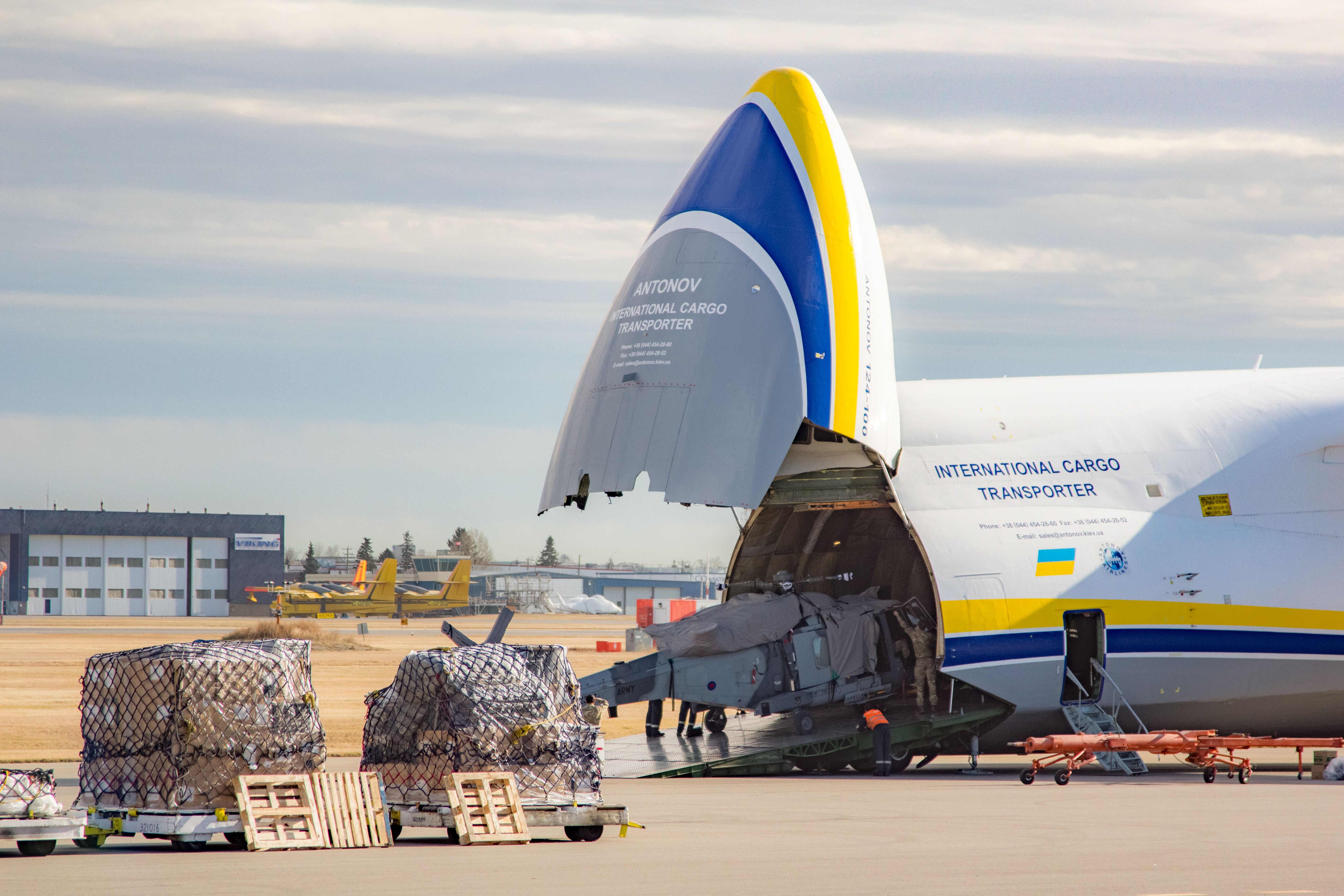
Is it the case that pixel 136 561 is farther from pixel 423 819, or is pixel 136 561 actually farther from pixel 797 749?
pixel 423 819

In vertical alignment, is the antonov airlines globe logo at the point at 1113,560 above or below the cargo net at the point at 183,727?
above

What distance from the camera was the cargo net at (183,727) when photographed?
14.7 m

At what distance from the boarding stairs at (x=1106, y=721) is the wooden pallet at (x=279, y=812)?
11996 mm

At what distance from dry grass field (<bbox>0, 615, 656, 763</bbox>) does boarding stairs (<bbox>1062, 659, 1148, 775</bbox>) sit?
996cm

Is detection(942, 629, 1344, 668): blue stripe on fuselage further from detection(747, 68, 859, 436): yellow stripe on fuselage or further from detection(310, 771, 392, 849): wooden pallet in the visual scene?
detection(310, 771, 392, 849): wooden pallet

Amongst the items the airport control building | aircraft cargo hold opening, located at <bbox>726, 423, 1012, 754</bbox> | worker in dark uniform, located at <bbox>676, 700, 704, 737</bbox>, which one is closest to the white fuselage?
aircraft cargo hold opening, located at <bbox>726, 423, 1012, 754</bbox>

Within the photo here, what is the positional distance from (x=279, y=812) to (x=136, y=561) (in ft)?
298

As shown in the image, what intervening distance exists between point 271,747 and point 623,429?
8319 mm

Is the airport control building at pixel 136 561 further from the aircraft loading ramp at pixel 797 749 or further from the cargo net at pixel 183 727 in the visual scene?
the cargo net at pixel 183 727

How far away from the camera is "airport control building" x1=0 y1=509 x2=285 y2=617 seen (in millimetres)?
97688

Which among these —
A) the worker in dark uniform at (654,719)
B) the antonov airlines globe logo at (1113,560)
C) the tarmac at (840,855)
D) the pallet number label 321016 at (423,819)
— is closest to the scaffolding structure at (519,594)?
the worker in dark uniform at (654,719)

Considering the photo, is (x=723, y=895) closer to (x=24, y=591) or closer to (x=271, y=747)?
(x=271, y=747)

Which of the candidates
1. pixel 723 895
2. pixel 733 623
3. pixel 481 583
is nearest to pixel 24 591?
pixel 481 583

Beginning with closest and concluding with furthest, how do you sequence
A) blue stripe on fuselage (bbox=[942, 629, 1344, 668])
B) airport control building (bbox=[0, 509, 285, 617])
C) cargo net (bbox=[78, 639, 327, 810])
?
cargo net (bbox=[78, 639, 327, 810])
blue stripe on fuselage (bbox=[942, 629, 1344, 668])
airport control building (bbox=[0, 509, 285, 617])
